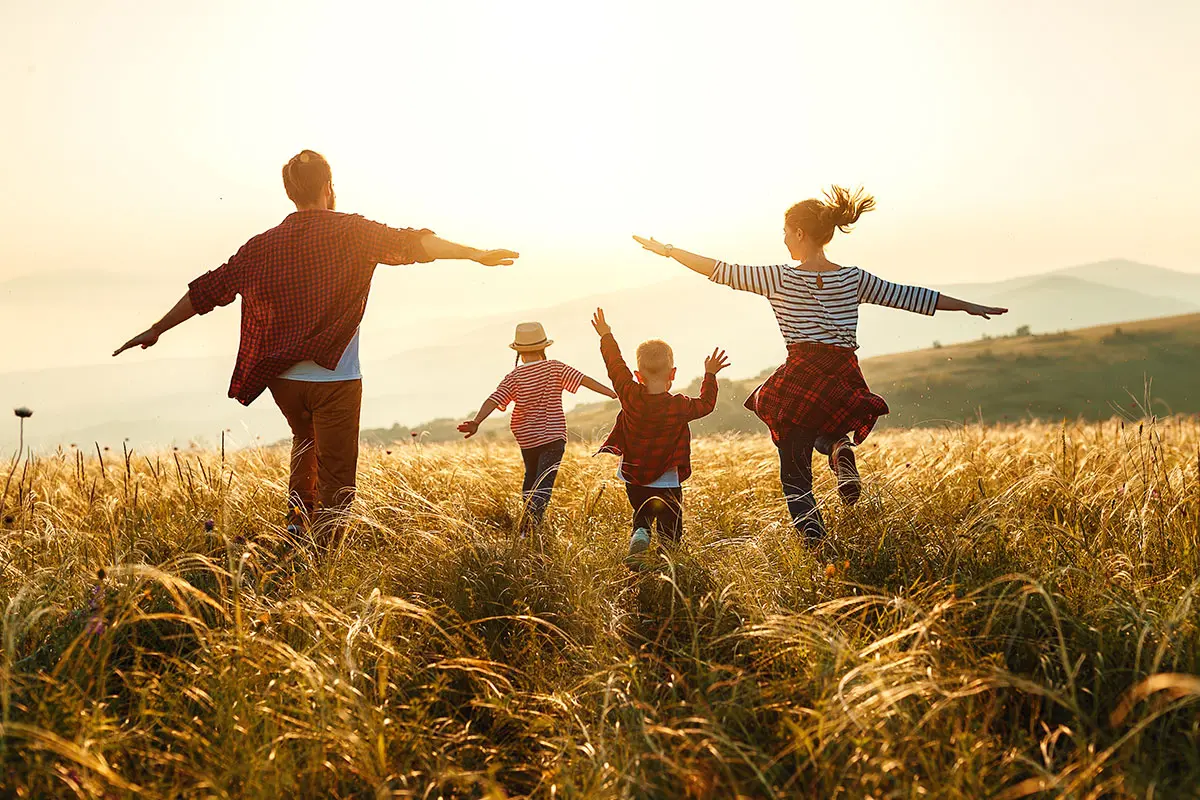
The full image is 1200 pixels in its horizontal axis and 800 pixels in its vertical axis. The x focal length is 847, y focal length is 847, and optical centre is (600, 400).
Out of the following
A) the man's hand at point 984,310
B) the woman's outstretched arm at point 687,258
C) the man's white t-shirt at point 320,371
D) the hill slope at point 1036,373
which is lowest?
the hill slope at point 1036,373

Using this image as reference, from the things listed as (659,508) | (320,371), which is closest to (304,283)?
(320,371)

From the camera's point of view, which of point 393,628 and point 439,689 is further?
point 393,628

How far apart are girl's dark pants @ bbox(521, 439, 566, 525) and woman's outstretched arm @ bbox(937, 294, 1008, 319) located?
267 centimetres

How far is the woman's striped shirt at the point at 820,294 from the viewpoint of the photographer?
16.7ft

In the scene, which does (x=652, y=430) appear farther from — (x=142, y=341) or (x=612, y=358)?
(x=142, y=341)

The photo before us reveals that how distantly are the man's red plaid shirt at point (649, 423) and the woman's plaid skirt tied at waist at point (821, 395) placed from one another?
1.48 ft

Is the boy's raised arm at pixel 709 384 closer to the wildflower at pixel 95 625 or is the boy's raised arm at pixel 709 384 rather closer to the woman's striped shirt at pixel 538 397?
the woman's striped shirt at pixel 538 397

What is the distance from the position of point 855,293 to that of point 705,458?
3624mm

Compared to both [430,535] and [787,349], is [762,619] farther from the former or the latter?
[787,349]

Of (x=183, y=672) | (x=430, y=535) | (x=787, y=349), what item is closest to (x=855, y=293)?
(x=787, y=349)

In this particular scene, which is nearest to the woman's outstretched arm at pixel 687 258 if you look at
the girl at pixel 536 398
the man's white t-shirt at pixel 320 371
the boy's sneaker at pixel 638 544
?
the girl at pixel 536 398

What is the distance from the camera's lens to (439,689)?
3178mm

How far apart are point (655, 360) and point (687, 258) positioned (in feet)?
2.24

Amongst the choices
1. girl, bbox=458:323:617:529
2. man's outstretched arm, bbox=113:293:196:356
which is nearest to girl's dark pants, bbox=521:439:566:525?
girl, bbox=458:323:617:529
